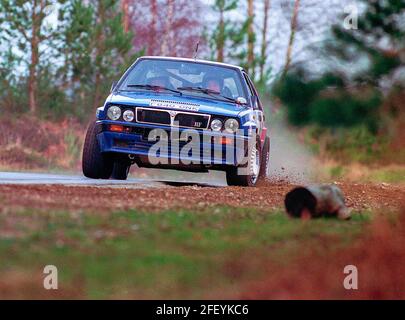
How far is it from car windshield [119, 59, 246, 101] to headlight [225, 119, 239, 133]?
693 mm

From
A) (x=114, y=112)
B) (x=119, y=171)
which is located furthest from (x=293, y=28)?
(x=114, y=112)

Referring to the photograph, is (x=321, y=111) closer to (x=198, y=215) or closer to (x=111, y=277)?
(x=198, y=215)

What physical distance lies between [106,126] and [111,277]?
7580mm

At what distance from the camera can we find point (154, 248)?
7105 millimetres

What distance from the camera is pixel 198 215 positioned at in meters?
9.07

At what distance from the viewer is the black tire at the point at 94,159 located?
13859 millimetres

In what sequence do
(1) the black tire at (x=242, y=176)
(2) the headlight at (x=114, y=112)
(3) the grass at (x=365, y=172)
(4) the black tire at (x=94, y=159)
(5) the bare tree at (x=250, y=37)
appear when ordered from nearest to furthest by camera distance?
(2) the headlight at (x=114, y=112)
(4) the black tire at (x=94, y=159)
(1) the black tire at (x=242, y=176)
(3) the grass at (x=365, y=172)
(5) the bare tree at (x=250, y=37)

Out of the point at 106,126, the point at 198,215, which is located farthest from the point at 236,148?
the point at 198,215

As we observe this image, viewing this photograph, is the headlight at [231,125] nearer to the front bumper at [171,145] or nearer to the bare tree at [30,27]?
the front bumper at [171,145]

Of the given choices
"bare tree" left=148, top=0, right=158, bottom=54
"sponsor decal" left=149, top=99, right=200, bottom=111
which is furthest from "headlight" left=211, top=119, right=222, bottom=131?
"bare tree" left=148, top=0, right=158, bottom=54

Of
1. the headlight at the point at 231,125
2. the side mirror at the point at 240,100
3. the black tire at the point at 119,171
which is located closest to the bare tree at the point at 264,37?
the black tire at the point at 119,171

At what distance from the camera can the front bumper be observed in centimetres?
1357

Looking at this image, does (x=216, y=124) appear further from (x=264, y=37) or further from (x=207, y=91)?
(x=264, y=37)
